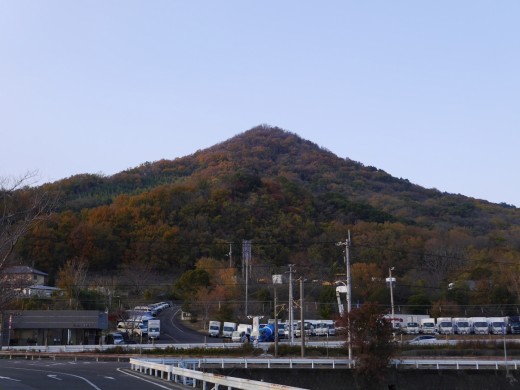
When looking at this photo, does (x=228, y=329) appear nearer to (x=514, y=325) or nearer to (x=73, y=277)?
(x=73, y=277)

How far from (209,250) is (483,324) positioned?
3962cm

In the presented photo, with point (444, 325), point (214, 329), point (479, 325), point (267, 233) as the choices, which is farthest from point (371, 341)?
point (267, 233)

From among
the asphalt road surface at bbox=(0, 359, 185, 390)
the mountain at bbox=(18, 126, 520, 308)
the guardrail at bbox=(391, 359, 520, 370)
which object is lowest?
the guardrail at bbox=(391, 359, 520, 370)

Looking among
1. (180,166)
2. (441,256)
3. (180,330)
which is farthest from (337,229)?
(180,166)

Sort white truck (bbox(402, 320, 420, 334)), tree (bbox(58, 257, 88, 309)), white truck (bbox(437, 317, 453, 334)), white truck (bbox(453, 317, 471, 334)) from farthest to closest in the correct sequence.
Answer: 1. tree (bbox(58, 257, 88, 309))
2. white truck (bbox(402, 320, 420, 334))
3. white truck (bbox(437, 317, 453, 334))
4. white truck (bbox(453, 317, 471, 334))

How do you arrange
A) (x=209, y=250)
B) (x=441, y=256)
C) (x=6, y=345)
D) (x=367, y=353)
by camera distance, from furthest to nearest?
(x=209, y=250) → (x=441, y=256) → (x=6, y=345) → (x=367, y=353)

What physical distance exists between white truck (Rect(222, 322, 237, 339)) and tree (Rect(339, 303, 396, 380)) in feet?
91.5

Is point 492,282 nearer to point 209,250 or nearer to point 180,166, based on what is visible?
point 209,250

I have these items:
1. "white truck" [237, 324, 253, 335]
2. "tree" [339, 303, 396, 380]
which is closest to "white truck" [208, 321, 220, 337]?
"white truck" [237, 324, 253, 335]

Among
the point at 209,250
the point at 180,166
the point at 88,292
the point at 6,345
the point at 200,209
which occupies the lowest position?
the point at 6,345

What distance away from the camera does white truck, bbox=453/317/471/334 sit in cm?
6000

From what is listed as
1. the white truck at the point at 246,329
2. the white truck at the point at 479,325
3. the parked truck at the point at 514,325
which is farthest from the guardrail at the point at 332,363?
the parked truck at the point at 514,325

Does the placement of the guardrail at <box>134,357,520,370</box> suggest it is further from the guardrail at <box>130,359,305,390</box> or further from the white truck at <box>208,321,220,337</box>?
the white truck at <box>208,321,220,337</box>

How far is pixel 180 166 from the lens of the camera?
567 feet
